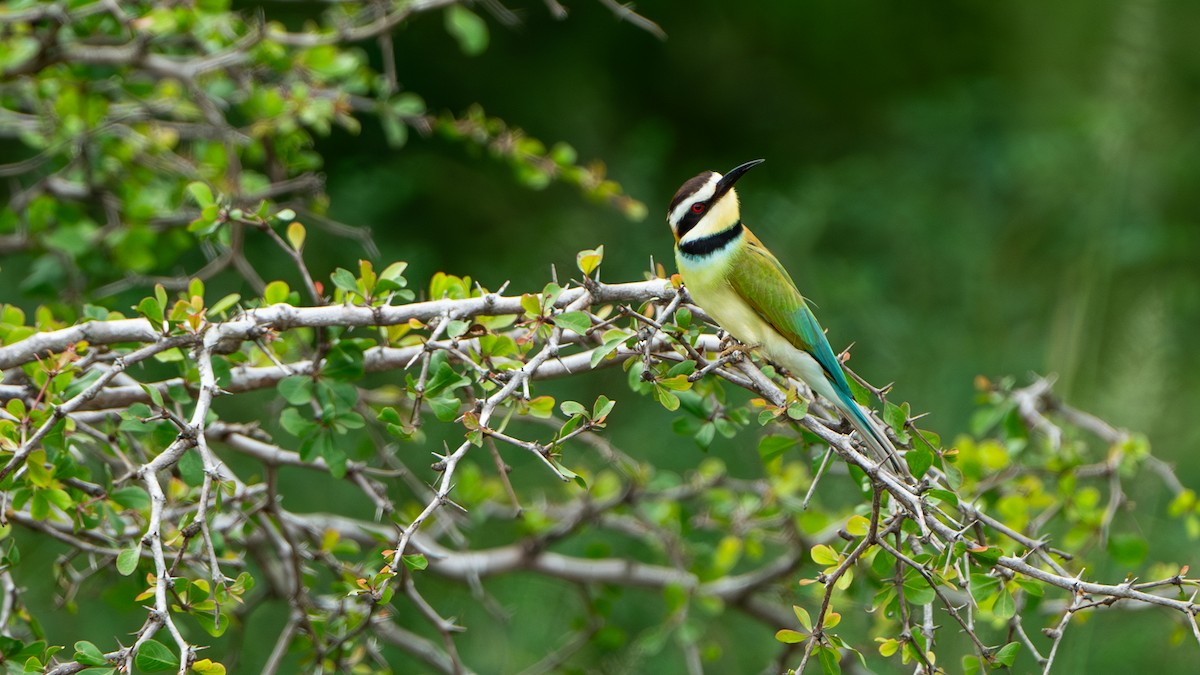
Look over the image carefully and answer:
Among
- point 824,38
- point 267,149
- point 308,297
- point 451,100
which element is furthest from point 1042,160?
point 267,149

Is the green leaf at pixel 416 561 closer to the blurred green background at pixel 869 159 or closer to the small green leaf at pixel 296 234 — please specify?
the small green leaf at pixel 296 234

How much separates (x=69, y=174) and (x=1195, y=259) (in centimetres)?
462

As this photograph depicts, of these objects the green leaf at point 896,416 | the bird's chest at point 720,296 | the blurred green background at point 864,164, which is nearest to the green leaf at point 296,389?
the bird's chest at point 720,296

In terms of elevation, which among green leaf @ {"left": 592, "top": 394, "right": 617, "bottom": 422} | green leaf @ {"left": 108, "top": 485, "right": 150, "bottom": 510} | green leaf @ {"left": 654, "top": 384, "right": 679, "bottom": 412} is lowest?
green leaf @ {"left": 108, "top": 485, "right": 150, "bottom": 510}

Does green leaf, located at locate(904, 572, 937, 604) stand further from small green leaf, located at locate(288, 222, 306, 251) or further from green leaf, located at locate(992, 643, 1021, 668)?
small green leaf, located at locate(288, 222, 306, 251)

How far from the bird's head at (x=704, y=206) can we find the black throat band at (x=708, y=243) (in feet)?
0.07

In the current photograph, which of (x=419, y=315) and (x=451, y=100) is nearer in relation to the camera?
(x=419, y=315)

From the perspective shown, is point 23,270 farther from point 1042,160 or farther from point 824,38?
point 1042,160

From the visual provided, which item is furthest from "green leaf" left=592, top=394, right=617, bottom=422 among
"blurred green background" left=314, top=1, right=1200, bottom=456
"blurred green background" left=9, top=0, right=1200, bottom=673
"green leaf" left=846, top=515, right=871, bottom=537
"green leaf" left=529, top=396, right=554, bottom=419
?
"blurred green background" left=314, top=1, right=1200, bottom=456

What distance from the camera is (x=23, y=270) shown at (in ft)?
11.7

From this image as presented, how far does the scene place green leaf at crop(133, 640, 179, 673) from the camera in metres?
1.27

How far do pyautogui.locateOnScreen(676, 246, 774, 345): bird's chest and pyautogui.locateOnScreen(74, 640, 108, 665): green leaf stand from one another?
87 centimetres

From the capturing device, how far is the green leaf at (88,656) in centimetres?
126

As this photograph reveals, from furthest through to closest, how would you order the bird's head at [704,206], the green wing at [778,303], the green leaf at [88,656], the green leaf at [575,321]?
the bird's head at [704,206] < the green wing at [778,303] < the green leaf at [575,321] < the green leaf at [88,656]
